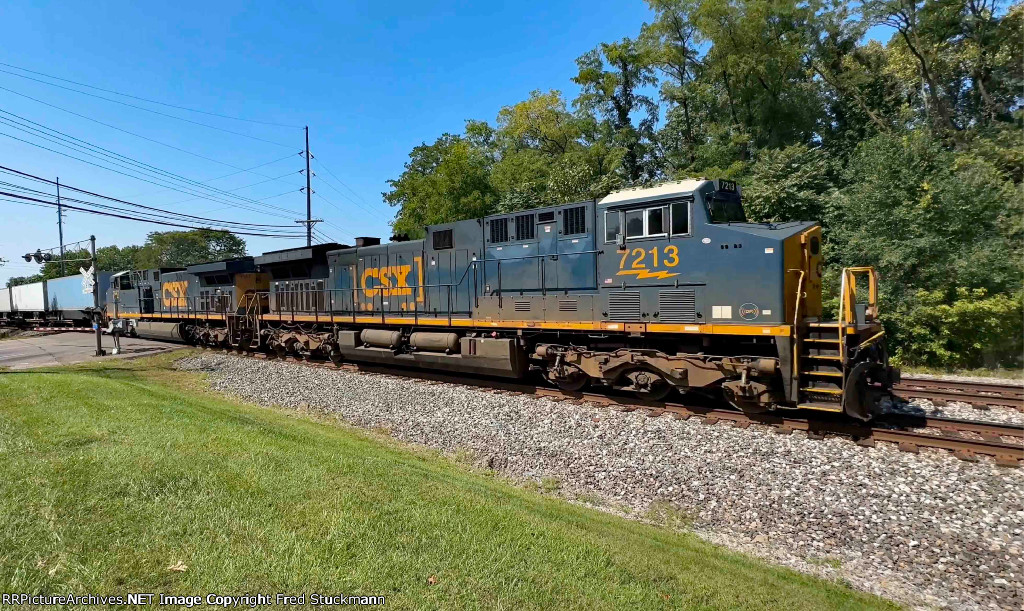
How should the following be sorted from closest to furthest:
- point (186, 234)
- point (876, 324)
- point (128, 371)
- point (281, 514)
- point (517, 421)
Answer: point (281, 514) → point (876, 324) → point (517, 421) → point (128, 371) → point (186, 234)

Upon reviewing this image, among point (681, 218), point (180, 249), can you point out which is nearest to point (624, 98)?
point (681, 218)

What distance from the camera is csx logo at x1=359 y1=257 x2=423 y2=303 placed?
1339 cm

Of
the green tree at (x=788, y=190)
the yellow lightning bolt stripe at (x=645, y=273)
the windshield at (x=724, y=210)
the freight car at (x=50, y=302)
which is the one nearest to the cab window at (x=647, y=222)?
the yellow lightning bolt stripe at (x=645, y=273)

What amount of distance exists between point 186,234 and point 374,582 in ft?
270

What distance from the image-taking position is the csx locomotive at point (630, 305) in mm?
7629

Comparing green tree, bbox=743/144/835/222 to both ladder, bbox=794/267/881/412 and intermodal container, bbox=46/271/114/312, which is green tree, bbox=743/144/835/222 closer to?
ladder, bbox=794/267/881/412

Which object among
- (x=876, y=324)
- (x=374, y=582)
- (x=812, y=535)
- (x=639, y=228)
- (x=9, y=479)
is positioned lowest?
(x=812, y=535)

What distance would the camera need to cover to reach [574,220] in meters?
10.0

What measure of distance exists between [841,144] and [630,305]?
1838cm

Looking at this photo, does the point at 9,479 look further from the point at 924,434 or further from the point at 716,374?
the point at 924,434

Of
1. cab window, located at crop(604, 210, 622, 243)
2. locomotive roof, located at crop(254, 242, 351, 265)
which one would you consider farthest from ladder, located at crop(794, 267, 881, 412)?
locomotive roof, located at crop(254, 242, 351, 265)

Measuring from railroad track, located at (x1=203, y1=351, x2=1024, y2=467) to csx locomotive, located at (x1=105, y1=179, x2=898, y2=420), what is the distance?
0.94ft

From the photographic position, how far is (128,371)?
50.8ft

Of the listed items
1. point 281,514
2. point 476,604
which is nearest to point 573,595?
point 476,604
